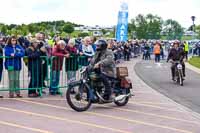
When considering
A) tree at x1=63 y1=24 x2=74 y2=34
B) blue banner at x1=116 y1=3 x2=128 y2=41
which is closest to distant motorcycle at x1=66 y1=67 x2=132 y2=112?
blue banner at x1=116 y1=3 x2=128 y2=41

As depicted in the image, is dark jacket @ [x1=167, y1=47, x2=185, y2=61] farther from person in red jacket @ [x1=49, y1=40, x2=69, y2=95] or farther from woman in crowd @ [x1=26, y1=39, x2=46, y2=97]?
woman in crowd @ [x1=26, y1=39, x2=46, y2=97]

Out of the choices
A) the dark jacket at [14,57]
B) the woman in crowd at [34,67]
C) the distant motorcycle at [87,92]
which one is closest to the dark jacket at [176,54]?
the woman in crowd at [34,67]

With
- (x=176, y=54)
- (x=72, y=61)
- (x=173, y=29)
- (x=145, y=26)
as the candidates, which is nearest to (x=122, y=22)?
(x=176, y=54)

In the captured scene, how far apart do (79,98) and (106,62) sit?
115cm

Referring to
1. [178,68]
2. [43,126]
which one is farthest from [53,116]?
[178,68]

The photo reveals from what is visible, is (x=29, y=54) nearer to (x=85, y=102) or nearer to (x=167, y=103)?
(x=85, y=102)

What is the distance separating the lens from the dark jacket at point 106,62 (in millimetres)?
11938

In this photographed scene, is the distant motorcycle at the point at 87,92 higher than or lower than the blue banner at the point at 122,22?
lower

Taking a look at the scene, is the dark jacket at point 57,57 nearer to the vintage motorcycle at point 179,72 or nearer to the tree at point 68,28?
the vintage motorcycle at point 179,72

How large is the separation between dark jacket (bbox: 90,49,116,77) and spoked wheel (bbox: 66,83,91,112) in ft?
2.21

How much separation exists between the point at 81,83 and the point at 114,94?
1163 millimetres

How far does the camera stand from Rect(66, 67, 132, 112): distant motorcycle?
11.4 metres

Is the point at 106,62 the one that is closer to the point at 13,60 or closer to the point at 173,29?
the point at 13,60

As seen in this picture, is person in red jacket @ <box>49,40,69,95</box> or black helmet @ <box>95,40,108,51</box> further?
person in red jacket @ <box>49,40,69,95</box>
